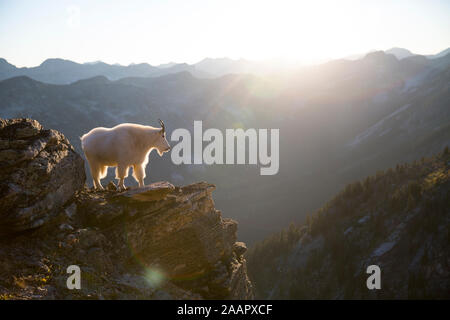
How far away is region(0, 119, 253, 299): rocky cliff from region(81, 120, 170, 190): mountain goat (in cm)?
74

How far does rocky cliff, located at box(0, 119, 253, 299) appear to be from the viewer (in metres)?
9.89

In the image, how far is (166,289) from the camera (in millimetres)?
12422

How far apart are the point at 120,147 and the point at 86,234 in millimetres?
4039

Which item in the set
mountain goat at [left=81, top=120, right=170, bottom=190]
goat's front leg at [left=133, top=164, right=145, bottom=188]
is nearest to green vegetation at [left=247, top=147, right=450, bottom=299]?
goat's front leg at [left=133, top=164, right=145, bottom=188]

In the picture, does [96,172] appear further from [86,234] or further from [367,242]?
[367,242]

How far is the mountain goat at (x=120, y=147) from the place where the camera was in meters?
13.5

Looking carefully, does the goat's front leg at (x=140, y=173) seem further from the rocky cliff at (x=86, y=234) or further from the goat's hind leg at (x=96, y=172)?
the goat's hind leg at (x=96, y=172)

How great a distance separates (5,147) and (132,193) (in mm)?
4858

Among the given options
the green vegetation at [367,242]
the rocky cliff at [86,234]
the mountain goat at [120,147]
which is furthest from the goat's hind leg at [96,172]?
the green vegetation at [367,242]

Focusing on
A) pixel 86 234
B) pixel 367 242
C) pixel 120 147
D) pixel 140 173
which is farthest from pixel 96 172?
pixel 367 242

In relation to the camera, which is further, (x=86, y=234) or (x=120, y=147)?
(x=120, y=147)

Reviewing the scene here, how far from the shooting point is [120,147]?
1359cm
